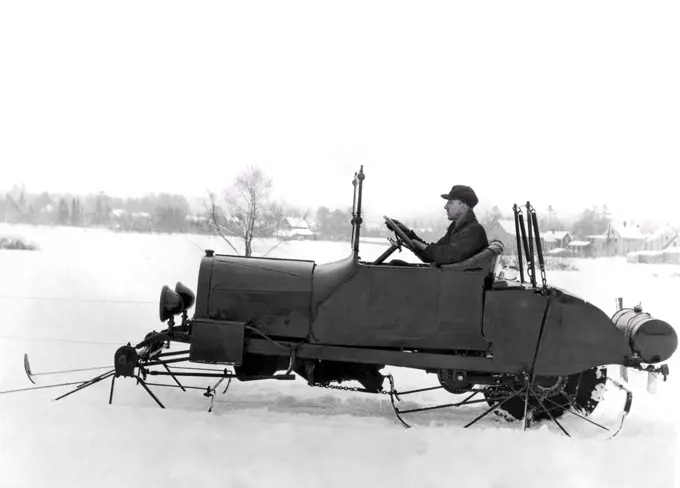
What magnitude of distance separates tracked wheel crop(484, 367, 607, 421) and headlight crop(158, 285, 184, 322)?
300cm

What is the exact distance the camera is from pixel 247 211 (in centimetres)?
1028

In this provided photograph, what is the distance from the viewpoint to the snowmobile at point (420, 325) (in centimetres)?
500

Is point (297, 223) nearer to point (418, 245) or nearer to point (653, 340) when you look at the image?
point (418, 245)

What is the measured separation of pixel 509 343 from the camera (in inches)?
197

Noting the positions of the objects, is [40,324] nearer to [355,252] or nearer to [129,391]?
[129,391]

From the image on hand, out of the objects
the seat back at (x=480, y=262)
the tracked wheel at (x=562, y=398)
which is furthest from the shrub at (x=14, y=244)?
the tracked wheel at (x=562, y=398)

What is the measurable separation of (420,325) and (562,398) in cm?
162

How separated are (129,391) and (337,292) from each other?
8.24 ft

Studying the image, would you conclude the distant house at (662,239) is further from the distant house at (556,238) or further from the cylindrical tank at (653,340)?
the cylindrical tank at (653,340)

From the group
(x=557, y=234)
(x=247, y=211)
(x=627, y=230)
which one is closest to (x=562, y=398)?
(x=557, y=234)

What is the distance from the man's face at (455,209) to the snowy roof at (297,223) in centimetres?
472

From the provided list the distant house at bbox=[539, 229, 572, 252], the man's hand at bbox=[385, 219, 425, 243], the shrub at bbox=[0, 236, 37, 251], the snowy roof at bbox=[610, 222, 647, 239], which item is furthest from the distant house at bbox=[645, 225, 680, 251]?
the shrub at bbox=[0, 236, 37, 251]

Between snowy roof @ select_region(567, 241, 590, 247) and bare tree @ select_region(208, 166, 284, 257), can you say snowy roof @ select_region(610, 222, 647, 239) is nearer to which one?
snowy roof @ select_region(567, 241, 590, 247)

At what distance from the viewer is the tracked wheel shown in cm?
532
